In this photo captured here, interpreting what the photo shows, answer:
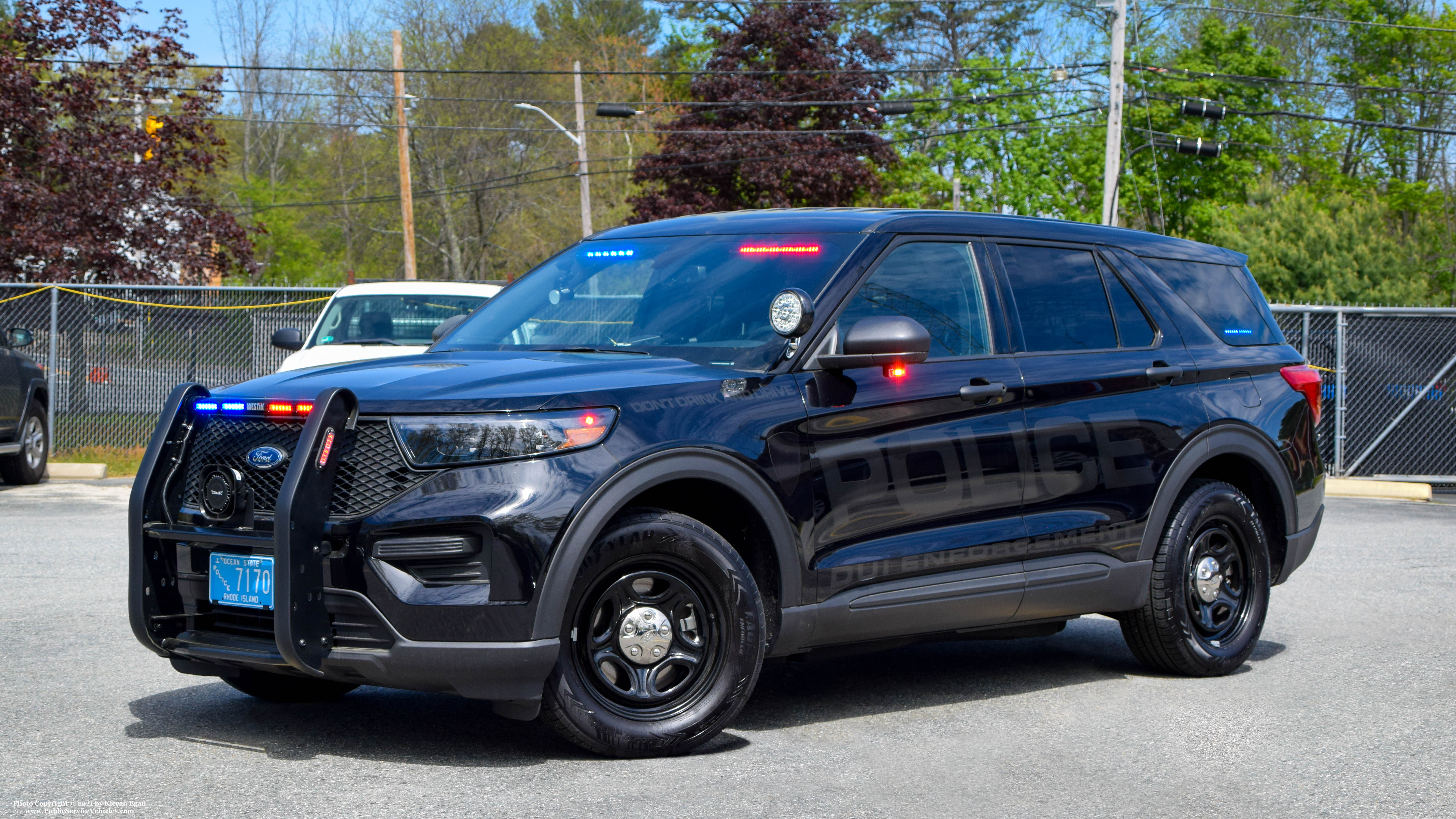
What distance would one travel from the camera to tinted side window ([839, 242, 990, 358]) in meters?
5.79

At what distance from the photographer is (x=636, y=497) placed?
4.88m

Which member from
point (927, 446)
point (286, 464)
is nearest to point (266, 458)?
point (286, 464)

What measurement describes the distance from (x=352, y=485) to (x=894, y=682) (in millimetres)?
2865

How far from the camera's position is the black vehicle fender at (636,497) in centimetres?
464

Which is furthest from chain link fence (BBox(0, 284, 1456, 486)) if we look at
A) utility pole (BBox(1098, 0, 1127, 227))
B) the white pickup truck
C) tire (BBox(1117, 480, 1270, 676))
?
utility pole (BBox(1098, 0, 1127, 227))

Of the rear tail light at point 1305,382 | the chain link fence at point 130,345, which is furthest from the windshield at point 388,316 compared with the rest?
the rear tail light at point 1305,382

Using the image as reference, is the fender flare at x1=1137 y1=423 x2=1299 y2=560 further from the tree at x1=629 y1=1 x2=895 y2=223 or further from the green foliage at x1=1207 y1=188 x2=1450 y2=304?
the tree at x1=629 y1=1 x2=895 y2=223

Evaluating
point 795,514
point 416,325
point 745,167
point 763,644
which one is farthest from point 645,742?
point 745,167

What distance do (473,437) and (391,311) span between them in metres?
9.43

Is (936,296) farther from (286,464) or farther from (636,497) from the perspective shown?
(286,464)

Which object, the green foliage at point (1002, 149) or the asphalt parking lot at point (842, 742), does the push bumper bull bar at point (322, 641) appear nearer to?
the asphalt parking lot at point (842, 742)

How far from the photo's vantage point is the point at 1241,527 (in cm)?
700

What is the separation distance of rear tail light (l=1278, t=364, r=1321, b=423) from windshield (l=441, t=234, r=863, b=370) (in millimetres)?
2707

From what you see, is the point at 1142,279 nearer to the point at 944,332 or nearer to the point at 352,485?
the point at 944,332
